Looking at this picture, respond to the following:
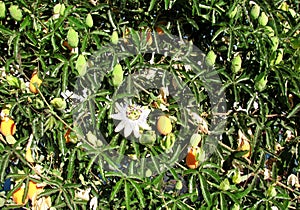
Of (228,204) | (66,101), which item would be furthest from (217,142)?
(66,101)

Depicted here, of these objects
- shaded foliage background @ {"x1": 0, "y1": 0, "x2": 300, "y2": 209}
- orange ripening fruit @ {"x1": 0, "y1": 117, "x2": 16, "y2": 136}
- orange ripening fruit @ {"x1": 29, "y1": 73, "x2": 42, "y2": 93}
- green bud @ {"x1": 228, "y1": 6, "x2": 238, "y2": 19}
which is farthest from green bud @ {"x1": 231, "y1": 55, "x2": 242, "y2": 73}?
orange ripening fruit @ {"x1": 0, "y1": 117, "x2": 16, "y2": 136}

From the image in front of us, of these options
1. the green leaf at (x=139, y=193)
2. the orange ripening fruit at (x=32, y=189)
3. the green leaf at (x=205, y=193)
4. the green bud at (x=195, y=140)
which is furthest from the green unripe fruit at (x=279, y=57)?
the orange ripening fruit at (x=32, y=189)

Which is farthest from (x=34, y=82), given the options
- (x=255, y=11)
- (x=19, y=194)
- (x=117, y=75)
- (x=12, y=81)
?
(x=255, y=11)

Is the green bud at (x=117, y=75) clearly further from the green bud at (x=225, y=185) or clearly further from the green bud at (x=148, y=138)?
the green bud at (x=225, y=185)

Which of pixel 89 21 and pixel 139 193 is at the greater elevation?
pixel 89 21

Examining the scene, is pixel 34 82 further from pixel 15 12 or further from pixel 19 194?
pixel 19 194

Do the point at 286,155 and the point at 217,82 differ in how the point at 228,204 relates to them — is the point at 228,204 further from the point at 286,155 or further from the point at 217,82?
the point at 217,82
